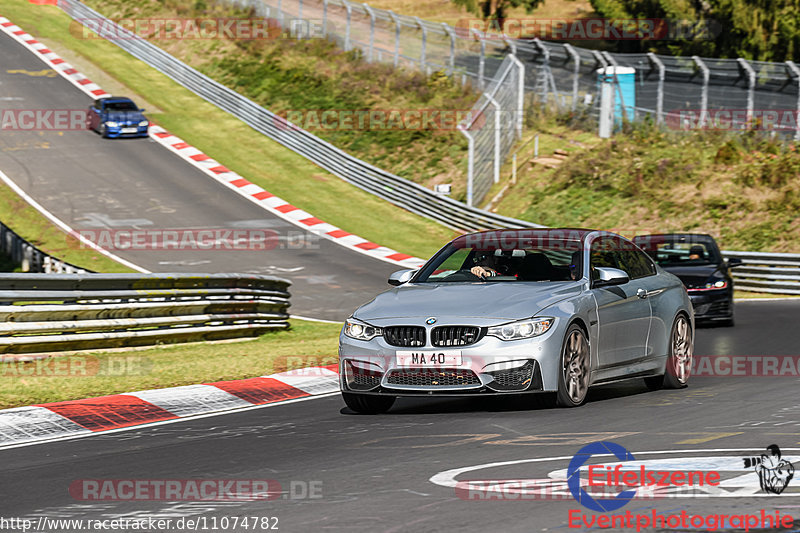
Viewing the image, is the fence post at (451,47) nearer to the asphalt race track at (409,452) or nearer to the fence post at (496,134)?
the fence post at (496,134)

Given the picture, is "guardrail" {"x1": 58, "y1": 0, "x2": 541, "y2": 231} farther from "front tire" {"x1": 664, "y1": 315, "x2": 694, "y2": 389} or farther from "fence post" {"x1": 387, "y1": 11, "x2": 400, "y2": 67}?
"front tire" {"x1": 664, "y1": 315, "x2": 694, "y2": 389}

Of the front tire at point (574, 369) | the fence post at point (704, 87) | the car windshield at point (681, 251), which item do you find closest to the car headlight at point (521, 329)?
the front tire at point (574, 369)

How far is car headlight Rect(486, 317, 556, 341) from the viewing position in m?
9.28

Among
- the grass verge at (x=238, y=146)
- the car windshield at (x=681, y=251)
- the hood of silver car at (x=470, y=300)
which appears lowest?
the grass verge at (x=238, y=146)

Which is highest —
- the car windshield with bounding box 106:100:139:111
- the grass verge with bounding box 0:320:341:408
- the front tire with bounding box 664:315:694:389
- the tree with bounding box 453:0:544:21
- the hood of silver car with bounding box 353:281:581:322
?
the hood of silver car with bounding box 353:281:581:322

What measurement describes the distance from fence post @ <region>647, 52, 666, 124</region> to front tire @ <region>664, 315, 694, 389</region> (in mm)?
22219

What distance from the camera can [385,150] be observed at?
40844 millimetres

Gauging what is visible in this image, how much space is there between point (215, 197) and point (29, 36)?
21.9 m

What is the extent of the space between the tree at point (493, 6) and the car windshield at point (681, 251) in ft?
141

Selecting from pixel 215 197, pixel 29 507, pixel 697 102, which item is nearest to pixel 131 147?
pixel 215 197

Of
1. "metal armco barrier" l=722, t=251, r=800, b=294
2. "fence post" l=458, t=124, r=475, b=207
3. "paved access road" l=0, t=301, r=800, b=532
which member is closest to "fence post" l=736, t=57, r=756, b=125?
"metal armco barrier" l=722, t=251, r=800, b=294

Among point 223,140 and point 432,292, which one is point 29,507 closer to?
point 432,292

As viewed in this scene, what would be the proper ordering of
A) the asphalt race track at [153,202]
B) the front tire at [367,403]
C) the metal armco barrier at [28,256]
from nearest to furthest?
the front tire at [367,403], the metal armco barrier at [28,256], the asphalt race track at [153,202]

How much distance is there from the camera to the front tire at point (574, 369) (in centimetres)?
953
